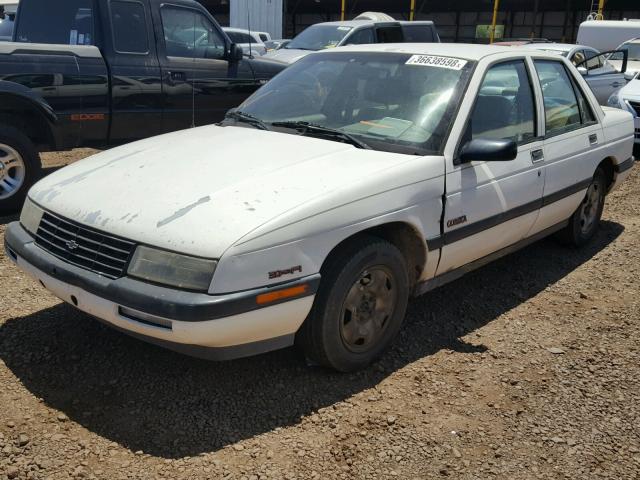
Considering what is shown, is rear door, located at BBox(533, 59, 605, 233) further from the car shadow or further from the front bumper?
the front bumper

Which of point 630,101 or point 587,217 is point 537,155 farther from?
point 630,101

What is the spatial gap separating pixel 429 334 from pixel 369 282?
2.62 ft

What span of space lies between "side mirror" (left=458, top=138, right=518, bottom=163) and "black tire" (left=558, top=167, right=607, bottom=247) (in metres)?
2.03

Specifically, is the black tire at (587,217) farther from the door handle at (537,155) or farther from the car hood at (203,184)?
the car hood at (203,184)

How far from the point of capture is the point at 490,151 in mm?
3443

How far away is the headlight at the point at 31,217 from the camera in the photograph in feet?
10.6

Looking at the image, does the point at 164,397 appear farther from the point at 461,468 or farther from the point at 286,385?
the point at 461,468

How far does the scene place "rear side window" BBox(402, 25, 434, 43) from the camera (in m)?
12.6

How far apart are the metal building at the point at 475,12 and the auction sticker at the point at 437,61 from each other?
78.0 feet

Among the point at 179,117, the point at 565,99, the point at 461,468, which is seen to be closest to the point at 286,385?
the point at 461,468

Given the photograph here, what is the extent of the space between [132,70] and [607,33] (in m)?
13.9

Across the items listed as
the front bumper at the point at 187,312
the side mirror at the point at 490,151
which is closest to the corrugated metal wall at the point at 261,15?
the side mirror at the point at 490,151

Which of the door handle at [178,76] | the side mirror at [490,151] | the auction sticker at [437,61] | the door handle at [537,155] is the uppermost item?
the auction sticker at [437,61]

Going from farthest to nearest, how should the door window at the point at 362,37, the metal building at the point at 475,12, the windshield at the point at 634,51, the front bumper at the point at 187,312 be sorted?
the metal building at the point at 475,12
the windshield at the point at 634,51
the door window at the point at 362,37
the front bumper at the point at 187,312
